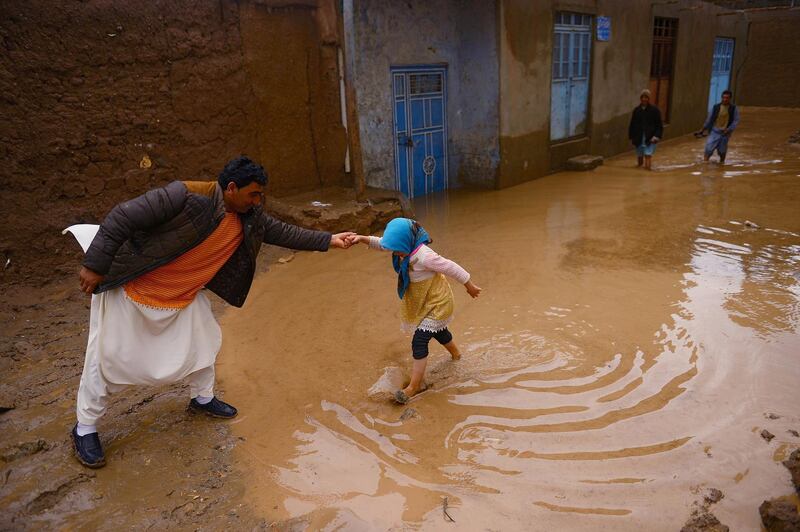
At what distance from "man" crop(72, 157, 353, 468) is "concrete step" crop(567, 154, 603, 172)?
9.60 m

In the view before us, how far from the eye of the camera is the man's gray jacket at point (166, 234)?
109 inches

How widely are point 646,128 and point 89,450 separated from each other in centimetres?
1122

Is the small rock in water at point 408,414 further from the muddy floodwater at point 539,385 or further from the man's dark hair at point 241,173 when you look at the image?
the man's dark hair at point 241,173

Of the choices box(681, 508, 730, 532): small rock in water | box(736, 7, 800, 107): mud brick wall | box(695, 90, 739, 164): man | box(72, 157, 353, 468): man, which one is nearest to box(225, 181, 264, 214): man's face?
box(72, 157, 353, 468): man

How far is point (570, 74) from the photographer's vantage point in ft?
37.9

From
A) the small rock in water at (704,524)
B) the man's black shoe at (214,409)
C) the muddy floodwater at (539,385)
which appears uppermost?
the man's black shoe at (214,409)

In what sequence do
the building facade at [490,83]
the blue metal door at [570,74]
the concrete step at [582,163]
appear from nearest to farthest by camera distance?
the building facade at [490,83], the blue metal door at [570,74], the concrete step at [582,163]

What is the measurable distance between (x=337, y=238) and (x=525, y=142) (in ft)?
25.7

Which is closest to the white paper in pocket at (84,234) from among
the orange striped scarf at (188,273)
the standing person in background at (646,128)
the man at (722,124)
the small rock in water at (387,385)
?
the orange striped scarf at (188,273)

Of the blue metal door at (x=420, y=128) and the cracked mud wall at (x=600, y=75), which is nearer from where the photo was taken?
the blue metal door at (x=420, y=128)

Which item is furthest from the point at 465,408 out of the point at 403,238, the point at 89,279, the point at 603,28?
the point at 603,28

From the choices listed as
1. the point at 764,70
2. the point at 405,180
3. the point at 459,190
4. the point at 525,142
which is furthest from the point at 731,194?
the point at 764,70

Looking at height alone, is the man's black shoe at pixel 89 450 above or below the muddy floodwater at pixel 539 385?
above

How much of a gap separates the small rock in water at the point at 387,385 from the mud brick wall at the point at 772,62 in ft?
70.5
